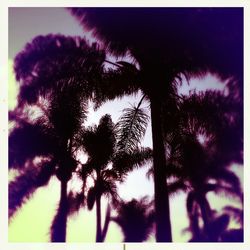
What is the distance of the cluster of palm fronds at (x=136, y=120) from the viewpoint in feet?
7.61

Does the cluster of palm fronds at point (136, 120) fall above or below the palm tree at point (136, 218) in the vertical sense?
above

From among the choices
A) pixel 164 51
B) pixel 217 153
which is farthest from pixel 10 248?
pixel 164 51

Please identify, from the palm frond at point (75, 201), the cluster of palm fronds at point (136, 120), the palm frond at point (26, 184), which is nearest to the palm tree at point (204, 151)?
the cluster of palm fronds at point (136, 120)

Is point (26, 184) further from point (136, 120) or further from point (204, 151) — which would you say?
point (204, 151)

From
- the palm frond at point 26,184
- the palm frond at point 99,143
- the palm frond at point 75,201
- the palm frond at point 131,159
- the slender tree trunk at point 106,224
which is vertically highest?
the palm frond at point 99,143

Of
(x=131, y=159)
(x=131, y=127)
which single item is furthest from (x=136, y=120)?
(x=131, y=159)

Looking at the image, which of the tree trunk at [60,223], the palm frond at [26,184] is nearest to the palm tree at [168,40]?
the palm frond at [26,184]

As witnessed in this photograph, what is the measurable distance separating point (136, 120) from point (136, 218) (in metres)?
0.64

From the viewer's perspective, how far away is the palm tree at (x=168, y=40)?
237 cm

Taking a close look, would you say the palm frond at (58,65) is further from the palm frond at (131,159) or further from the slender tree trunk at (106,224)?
the slender tree trunk at (106,224)

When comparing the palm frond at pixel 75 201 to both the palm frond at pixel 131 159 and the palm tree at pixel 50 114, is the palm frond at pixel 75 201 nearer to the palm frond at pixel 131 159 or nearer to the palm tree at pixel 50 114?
the palm tree at pixel 50 114

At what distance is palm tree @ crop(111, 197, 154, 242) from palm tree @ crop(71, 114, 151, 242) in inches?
3.3
